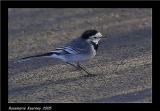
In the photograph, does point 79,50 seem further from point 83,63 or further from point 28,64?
point 28,64

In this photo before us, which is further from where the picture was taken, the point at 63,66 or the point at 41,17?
the point at 41,17

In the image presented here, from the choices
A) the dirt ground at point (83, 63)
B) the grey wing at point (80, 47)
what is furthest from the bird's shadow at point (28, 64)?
the grey wing at point (80, 47)

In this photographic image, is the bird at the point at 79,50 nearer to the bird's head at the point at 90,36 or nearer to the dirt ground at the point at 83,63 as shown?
the bird's head at the point at 90,36

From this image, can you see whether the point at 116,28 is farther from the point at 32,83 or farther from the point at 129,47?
the point at 32,83

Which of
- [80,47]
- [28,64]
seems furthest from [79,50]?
[28,64]

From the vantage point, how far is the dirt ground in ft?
30.5

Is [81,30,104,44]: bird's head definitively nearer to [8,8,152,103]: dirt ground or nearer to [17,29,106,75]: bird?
[17,29,106,75]: bird

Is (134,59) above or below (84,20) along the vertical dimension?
below

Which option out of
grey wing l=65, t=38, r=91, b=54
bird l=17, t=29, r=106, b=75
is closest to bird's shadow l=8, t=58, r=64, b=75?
bird l=17, t=29, r=106, b=75

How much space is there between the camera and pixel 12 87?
9.69m
